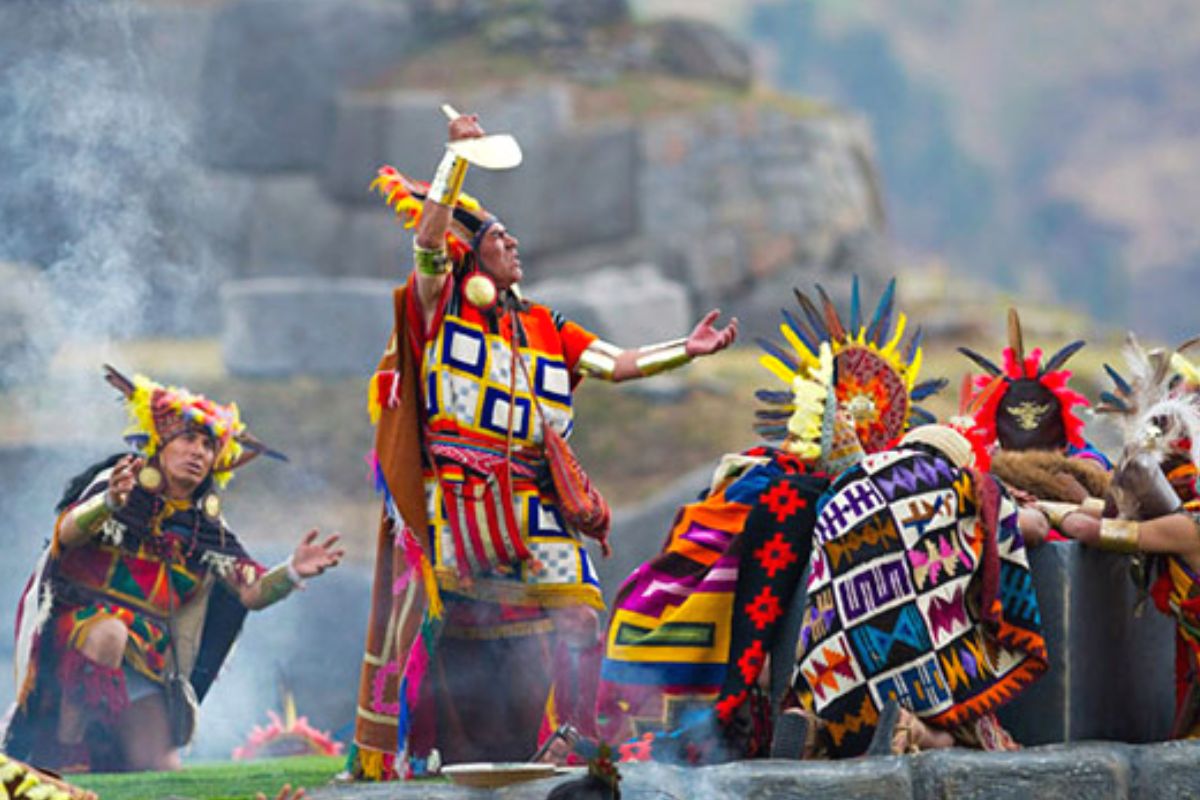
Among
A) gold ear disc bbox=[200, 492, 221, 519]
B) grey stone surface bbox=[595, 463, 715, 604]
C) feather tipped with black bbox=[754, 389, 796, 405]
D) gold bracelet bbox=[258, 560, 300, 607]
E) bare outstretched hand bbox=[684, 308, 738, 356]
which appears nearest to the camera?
A: bare outstretched hand bbox=[684, 308, 738, 356]

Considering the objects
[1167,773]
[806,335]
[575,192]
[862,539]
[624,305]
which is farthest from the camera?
[575,192]

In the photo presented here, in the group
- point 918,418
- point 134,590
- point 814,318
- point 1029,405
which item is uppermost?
point 814,318

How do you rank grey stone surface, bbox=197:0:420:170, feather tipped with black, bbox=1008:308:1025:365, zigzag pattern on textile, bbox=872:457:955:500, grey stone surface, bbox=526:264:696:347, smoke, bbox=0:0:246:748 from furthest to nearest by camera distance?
grey stone surface, bbox=197:0:420:170 < grey stone surface, bbox=526:264:696:347 < smoke, bbox=0:0:246:748 < feather tipped with black, bbox=1008:308:1025:365 < zigzag pattern on textile, bbox=872:457:955:500

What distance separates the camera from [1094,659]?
24.9ft

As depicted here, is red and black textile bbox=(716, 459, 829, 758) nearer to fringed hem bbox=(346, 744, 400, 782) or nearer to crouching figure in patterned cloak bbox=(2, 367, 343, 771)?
fringed hem bbox=(346, 744, 400, 782)

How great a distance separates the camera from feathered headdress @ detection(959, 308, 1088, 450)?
8570 millimetres

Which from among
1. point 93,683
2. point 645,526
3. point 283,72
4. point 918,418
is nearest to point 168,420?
point 93,683

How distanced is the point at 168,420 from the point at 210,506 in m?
0.40

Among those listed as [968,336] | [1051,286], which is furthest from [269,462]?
[1051,286]

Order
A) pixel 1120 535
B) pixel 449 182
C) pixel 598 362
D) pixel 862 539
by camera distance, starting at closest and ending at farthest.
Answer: pixel 862 539 → pixel 449 182 → pixel 1120 535 → pixel 598 362

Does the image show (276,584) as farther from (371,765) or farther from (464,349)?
(464,349)

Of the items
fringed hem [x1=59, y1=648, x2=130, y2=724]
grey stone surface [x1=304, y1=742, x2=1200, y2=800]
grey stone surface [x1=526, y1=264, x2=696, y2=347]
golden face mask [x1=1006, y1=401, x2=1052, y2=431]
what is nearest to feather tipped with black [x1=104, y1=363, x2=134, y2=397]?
fringed hem [x1=59, y1=648, x2=130, y2=724]

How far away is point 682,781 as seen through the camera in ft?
20.8

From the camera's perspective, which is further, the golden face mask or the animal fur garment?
the golden face mask
